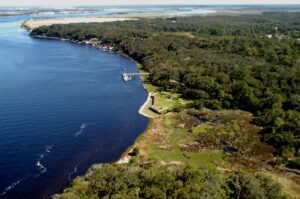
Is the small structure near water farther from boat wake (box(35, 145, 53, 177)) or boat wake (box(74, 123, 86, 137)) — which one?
boat wake (box(35, 145, 53, 177))

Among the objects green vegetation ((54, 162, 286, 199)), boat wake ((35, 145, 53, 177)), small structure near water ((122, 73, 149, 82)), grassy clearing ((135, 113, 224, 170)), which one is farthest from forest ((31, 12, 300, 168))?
boat wake ((35, 145, 53, 177))

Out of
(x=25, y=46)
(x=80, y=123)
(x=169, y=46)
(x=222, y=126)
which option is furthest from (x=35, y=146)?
(x=25, y=46)

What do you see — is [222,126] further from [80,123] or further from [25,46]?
[25,46]

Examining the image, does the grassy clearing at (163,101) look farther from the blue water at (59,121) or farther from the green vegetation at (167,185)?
the green vegetation at (167,185)

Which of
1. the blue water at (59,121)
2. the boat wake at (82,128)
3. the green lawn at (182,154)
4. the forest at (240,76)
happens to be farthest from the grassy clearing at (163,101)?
the boat wake at (82,128)

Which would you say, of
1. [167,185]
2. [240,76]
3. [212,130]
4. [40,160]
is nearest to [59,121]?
[40,160]

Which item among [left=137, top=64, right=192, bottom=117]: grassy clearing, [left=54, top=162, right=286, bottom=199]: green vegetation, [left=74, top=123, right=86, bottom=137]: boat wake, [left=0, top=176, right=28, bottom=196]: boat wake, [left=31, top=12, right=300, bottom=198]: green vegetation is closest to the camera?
[left=54, top=162, right=286, bottom=199]: green vegetation
